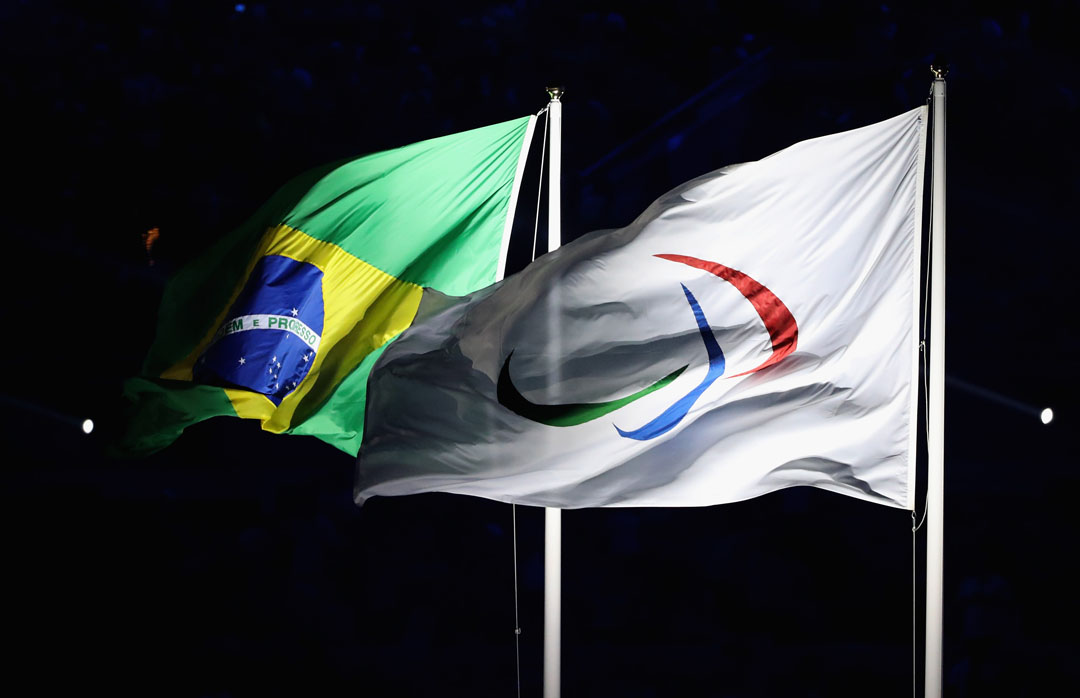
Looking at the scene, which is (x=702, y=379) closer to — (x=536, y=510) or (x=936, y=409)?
(x=936, y=409)

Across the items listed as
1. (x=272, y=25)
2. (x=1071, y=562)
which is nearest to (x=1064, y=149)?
(x=1071, y=562)

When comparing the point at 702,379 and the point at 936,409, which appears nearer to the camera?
the point at 936,409

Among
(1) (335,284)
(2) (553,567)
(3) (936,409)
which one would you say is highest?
(1) (335,284)

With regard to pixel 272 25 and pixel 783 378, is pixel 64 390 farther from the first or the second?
pixel 783 378

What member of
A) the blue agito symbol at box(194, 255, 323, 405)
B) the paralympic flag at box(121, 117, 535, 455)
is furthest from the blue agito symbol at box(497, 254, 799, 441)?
the blue agito symbol at box(194, 255, 323, 405)

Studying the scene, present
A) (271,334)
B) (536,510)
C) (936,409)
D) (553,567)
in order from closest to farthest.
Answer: (936,409) < (553,567) < (271,334) < (536,510)

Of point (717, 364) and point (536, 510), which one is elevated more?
point (717, 364)

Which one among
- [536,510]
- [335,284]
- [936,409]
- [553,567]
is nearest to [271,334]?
[335,284]
